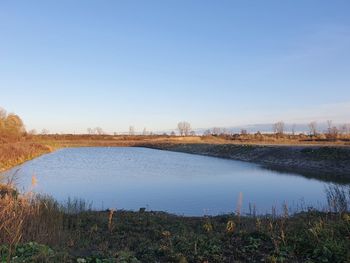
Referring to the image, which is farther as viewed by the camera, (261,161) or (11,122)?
(11,122)

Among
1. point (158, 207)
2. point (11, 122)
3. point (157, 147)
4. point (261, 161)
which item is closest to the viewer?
point (158, 207)

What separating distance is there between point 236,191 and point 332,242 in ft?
56.9

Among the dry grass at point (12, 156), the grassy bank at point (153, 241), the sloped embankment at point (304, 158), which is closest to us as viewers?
the grassy bank at point (153, 241)

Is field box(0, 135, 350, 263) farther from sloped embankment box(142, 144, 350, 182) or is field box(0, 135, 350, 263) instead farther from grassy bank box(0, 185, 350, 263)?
sloped embankment box(142, 144, 350, 182)

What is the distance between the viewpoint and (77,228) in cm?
1149

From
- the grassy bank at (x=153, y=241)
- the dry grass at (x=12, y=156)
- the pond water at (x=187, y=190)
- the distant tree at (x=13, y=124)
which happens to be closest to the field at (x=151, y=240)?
the grassy bank at (x=153, y=241)

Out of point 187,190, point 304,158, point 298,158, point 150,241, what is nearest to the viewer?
point 150,241

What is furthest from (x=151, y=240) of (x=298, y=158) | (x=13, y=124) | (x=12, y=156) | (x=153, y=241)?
(x=13, y=124)

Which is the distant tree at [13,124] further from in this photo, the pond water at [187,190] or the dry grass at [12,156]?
the pond water at [187,190]

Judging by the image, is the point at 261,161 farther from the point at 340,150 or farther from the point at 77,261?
the point at 77,261

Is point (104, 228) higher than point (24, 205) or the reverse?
the reverse

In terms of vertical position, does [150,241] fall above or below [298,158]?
below

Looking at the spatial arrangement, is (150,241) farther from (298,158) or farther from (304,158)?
(298,158)

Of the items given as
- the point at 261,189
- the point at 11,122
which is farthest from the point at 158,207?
the point at 11,122
